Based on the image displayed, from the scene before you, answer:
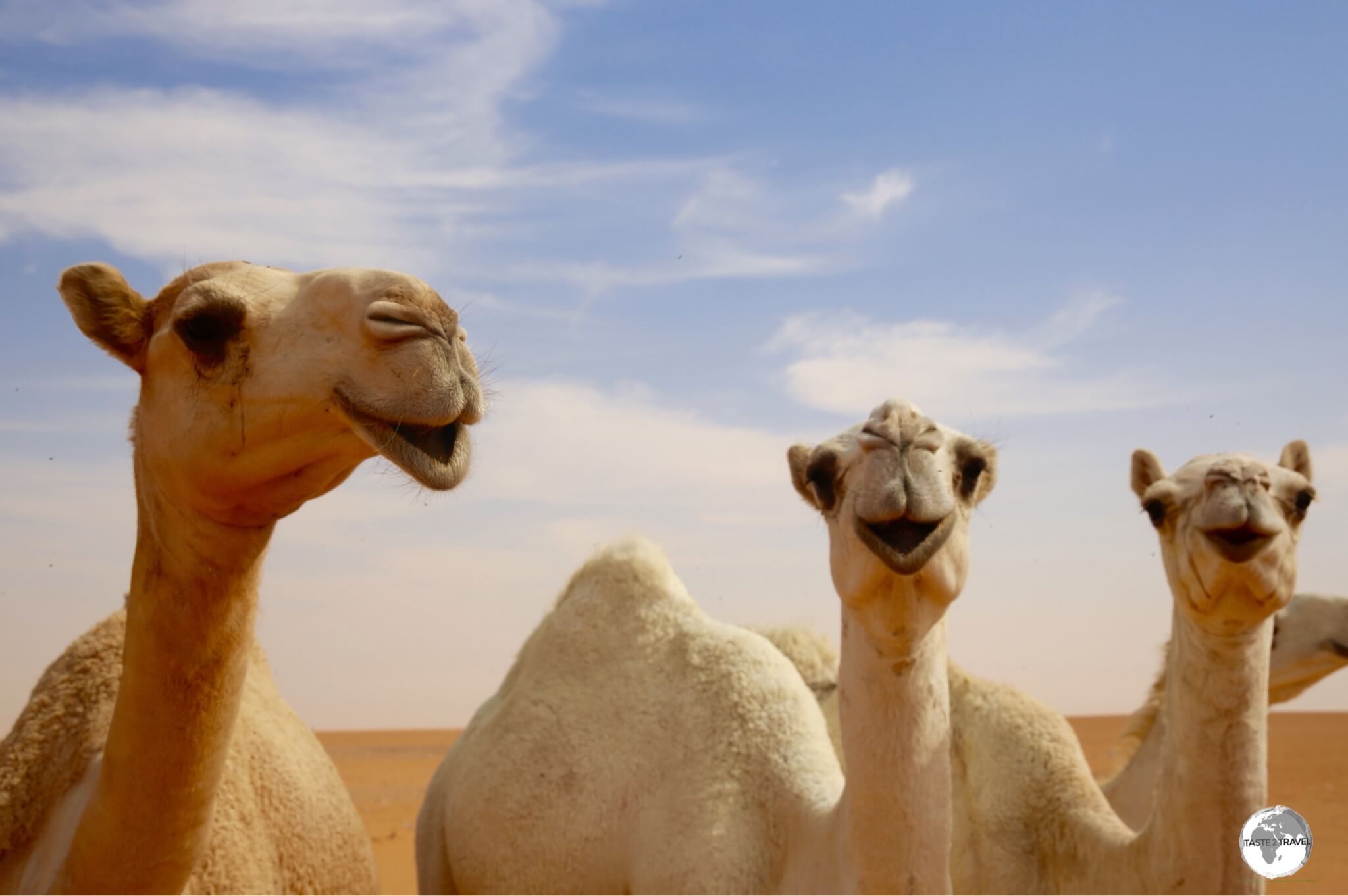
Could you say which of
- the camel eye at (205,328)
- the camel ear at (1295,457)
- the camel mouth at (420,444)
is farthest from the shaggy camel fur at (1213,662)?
the camel eye at (205,328)

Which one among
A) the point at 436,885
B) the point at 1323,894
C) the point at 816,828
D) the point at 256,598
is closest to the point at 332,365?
the point at 256,598

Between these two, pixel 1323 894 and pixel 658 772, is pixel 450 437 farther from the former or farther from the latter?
pixel 1323 894

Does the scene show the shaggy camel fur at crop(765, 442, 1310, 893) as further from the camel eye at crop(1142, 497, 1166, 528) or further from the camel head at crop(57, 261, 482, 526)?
the camel head at crop(57, 261, 482, 526)

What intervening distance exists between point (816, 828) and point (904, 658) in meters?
1.09

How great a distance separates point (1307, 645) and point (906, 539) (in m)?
4.89

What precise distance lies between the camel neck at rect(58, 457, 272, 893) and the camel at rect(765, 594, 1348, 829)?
149 inches

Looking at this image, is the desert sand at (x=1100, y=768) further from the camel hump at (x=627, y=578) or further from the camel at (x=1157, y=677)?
the camel hump at (x=627, y=578)

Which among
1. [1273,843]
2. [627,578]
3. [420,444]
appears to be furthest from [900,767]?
[627,578]

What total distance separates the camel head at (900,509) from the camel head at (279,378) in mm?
1546

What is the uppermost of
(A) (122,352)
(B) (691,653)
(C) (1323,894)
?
(A) (122,352)

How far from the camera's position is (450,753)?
294 inches

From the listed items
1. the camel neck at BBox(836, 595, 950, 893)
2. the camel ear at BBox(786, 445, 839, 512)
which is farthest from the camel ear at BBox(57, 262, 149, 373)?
the camel neck at BBox(836, 595, 950, 893)

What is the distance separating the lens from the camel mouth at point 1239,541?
4629 mm

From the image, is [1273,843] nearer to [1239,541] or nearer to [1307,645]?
[1239,541]
